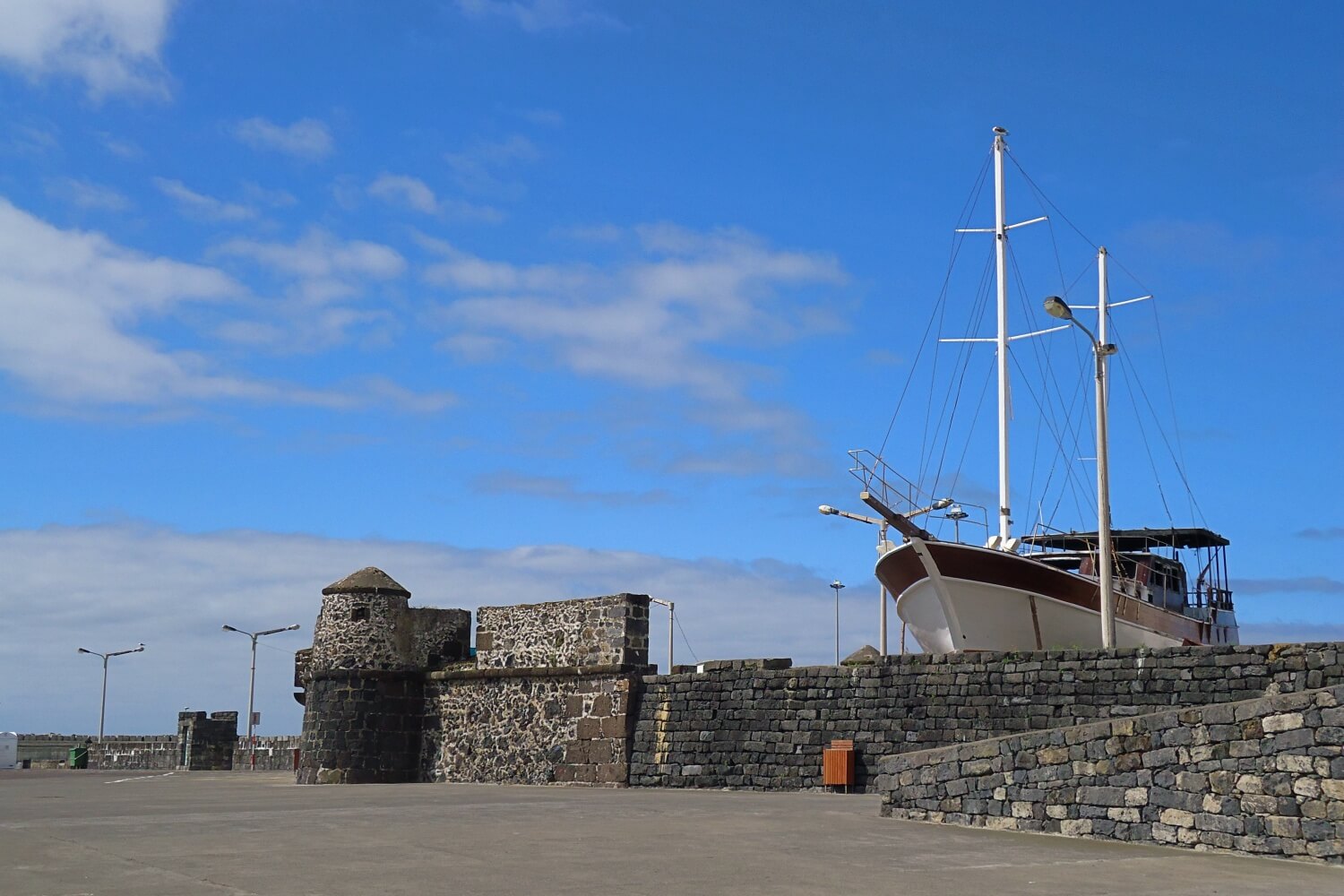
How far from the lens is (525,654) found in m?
22.6

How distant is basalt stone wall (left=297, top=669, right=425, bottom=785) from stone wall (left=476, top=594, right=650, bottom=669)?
1.73 m

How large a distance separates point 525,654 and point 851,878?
14116 mm

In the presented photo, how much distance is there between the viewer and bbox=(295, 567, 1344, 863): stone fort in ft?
34.8

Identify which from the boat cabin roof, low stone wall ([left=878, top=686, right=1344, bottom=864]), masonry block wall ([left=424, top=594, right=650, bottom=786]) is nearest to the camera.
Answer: low stone wall ([left=878, top=686, right=1344, bottom=864])

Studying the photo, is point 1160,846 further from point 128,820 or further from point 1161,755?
point 128,820

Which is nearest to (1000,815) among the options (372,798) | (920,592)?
(372,798)

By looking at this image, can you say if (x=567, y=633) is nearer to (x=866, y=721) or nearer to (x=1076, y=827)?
(x=866, y=721)

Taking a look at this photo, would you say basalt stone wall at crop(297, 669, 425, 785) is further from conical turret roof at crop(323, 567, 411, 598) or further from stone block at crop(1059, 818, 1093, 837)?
stone block at crop(1059, 818, 1093, 837)

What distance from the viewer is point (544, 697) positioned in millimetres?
22094

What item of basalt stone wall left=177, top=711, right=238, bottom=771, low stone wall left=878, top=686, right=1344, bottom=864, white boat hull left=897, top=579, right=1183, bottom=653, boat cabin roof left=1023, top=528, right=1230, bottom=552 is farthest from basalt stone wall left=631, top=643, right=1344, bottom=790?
basalt stone wall left=177, top=711, right=238, bottom=771

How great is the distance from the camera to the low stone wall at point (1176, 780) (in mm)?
10078

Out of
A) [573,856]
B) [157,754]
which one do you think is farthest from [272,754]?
[573,856]

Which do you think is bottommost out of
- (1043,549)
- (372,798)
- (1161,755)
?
(372,798)

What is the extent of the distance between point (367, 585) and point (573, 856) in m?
14.6
